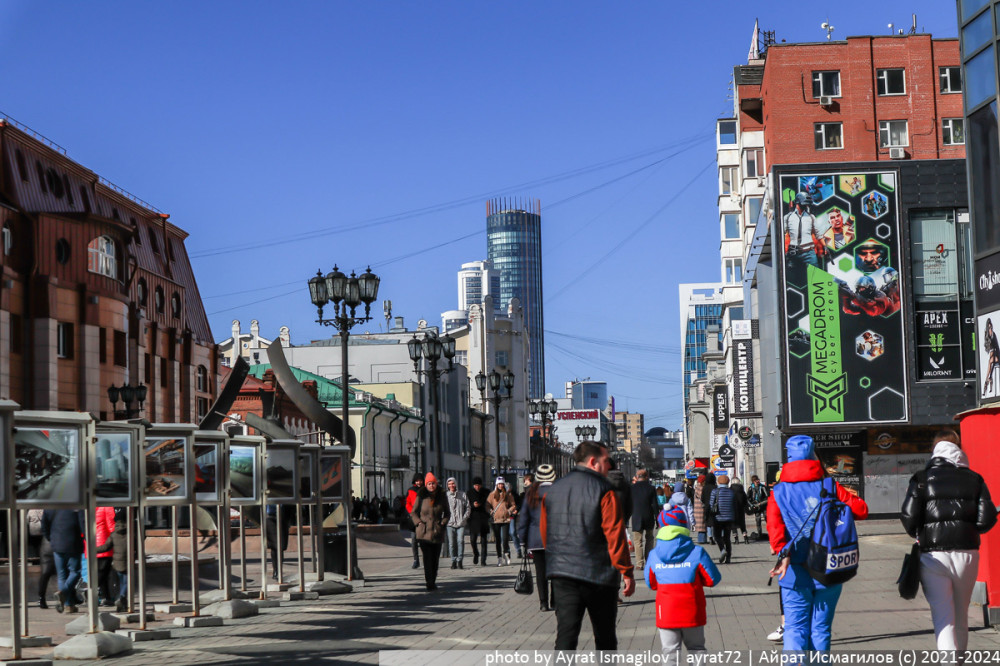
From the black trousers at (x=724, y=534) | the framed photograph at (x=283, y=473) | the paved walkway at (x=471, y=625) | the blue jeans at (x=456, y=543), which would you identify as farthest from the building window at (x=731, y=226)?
the framed photograph at (x=283, y=473)

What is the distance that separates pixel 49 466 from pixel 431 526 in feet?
29.0

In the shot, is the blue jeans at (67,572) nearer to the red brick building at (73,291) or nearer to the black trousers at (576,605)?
the black trousers at (576,605)

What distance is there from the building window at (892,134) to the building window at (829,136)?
1.72m

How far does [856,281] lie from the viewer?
45.1 metres

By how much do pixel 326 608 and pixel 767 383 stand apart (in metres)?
41.4

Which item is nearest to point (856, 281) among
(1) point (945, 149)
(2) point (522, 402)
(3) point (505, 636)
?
(1) point (945, 149)

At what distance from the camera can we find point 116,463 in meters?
13.4

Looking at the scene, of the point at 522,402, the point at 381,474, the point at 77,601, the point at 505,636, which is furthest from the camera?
the point at 522,402

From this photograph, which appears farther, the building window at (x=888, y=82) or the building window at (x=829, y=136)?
the building window at (x=829, y=136)

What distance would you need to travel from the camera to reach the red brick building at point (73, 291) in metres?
44.5

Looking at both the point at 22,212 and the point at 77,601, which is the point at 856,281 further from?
the point at 77,601

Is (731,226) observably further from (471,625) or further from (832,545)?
(832,545)

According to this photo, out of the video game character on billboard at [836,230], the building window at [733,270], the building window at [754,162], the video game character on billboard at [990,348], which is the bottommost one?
the video game character on billboard at [990,348]

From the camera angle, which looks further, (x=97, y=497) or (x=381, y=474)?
(x=381, y=474)
